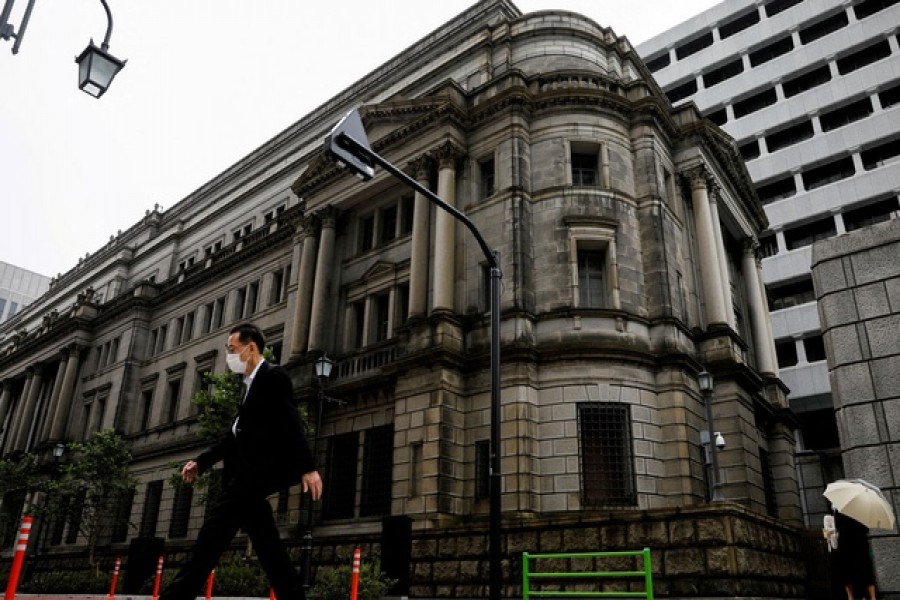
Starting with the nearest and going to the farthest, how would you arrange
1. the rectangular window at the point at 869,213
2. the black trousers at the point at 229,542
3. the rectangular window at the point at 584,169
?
the black trousers at the point at 229,542
the rectangular window at the point at 584,169
the rectangular window at the point at 869,213

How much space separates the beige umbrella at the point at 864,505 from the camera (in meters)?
8.94

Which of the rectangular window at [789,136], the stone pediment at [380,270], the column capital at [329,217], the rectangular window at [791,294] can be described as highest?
the rectangular window at [789,136]

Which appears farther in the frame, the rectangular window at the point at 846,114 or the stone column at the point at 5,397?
the stone column at the point at 5,397

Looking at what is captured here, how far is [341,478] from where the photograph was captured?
2620 cm

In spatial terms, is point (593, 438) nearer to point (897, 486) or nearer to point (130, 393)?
point (897, 486)

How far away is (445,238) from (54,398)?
1417 inches

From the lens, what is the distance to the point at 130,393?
42.8m

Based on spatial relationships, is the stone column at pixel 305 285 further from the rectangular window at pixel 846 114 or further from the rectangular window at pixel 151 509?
the rectangular window at pixel 846 114

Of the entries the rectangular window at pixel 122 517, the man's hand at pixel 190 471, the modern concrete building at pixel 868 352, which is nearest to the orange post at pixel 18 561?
the man's hand at pixel 190 471

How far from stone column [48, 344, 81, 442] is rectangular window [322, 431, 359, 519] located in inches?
1113

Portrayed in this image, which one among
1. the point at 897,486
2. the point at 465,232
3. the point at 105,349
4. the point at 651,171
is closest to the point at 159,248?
the point at 105,349

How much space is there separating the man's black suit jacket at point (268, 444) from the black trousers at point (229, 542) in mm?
129

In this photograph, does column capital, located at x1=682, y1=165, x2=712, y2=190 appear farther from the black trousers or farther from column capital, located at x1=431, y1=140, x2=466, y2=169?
the black trousers

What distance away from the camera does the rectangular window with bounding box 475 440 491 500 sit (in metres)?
22.0
